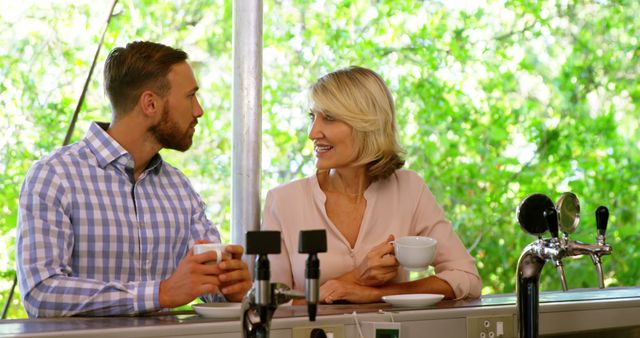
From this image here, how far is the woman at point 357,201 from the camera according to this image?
8.45 feet

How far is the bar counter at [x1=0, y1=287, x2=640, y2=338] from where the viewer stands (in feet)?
5.54

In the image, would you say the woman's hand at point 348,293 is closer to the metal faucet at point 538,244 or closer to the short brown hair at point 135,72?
the metal faucet at point 538,244

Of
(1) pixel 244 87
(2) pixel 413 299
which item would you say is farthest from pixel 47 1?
(2) pixel 413 299

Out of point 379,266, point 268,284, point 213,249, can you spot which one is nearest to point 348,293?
point 379,266

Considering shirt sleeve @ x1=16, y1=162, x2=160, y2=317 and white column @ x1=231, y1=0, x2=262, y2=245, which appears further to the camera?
white column @ x1=231, y1=0, x2=262, y2=245

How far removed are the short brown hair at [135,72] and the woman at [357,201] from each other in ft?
1.42

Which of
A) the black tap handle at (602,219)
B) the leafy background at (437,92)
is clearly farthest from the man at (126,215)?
the leafy background at (437,92)

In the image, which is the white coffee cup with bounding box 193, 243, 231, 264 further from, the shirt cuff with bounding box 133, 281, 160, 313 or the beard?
the beard

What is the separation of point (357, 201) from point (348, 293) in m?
Answer: 0.43

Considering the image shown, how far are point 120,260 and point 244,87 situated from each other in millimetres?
766

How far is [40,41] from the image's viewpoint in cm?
410

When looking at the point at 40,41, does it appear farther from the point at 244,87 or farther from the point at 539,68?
the point at 539,68

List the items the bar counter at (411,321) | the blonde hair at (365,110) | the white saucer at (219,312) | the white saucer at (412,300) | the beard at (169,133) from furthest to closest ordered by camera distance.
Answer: the blonde hair at (365,110) → the beard at (169,133) → the white saucer at (412,300) → the white saucer at (219,312) → the bar counter at (411,321)

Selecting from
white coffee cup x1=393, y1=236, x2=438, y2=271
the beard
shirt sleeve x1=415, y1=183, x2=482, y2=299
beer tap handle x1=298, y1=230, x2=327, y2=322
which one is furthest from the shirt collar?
beer tap handle x1=298, y1=230, x2=327, y2=322
